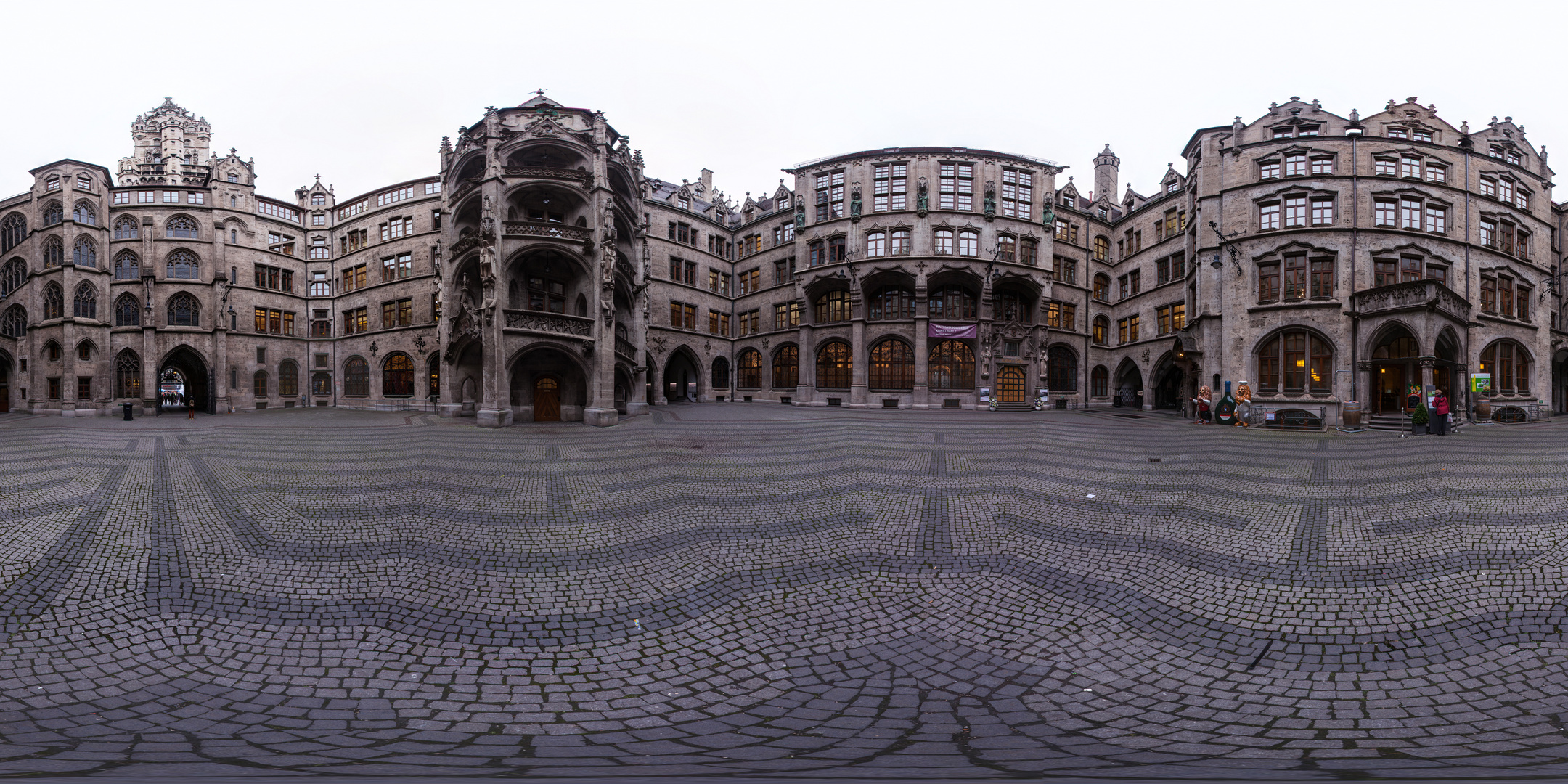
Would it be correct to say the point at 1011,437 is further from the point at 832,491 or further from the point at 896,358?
the point at 896,358

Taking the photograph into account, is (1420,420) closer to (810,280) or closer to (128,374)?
(810,280)

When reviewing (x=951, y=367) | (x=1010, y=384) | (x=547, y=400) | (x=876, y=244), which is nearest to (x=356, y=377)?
(x=547, y=400)

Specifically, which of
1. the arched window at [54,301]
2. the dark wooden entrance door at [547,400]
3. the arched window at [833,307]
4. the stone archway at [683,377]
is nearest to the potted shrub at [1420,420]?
the arched window at [833,307]

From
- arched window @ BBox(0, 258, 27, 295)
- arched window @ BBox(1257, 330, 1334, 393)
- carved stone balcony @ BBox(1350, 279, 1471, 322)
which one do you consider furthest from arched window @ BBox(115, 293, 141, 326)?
carved stone balcony @ BBox(1350, 279, 1471, 322)

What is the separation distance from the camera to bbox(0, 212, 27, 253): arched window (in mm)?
41312

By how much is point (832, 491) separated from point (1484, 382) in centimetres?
3637

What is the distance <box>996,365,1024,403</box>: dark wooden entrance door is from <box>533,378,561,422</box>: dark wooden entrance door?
2699cm

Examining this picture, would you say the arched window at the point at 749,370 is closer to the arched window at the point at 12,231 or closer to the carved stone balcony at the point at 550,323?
the carved stone balcony at the point at 550,323

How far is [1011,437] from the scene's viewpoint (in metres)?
19.2

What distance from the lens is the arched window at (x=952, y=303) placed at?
41094 mm

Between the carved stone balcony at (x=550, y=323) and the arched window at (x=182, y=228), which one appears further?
the arched window at (x=182, y=228)

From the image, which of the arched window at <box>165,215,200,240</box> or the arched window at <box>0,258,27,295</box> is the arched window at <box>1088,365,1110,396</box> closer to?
the arched window at <box>165,215,200,240</box>

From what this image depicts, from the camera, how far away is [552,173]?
27.2 metres

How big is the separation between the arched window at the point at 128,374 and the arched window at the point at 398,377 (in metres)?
13.8
